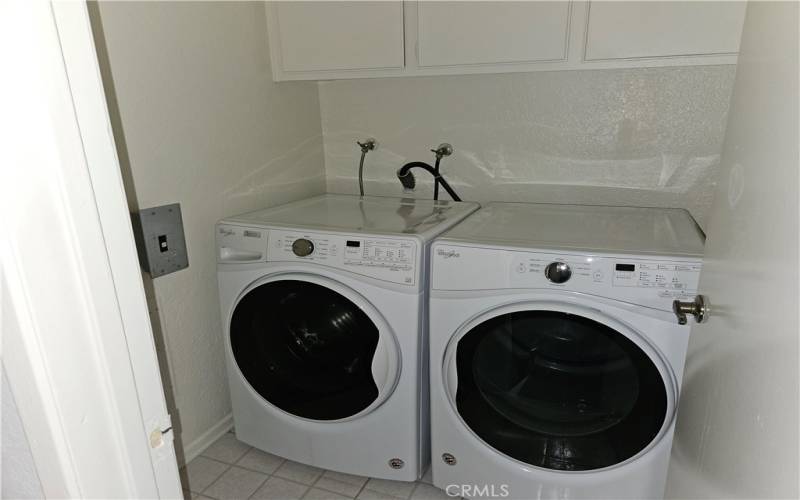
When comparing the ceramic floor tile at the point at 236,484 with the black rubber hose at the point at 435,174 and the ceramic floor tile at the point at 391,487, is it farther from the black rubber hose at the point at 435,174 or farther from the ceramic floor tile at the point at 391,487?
the black rubber hose at the point at 435,174

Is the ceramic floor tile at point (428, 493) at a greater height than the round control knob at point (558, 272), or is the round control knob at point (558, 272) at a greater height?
the round control knob at point (558, 272)

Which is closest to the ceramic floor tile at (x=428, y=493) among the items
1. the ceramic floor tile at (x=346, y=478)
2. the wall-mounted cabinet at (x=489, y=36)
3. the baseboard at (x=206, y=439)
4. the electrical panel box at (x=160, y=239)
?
the ceramic floor tile at (x=346, y=478)

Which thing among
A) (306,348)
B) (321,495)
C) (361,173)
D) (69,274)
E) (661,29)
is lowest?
(321,495)

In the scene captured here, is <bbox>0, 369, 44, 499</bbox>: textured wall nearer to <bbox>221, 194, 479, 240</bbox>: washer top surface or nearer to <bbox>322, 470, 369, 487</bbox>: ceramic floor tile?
<bbox>221, 194, 479, 240</bbox>: washer top surface

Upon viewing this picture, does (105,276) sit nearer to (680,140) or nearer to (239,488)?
(239,488)

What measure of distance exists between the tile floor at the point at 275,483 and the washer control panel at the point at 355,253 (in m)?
0.73

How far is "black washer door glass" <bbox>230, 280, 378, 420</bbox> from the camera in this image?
1.49 meters

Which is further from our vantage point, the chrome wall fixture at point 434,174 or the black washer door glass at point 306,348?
the chrome wall fixture at point 434,174

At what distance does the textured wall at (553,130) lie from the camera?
1723 millimetres

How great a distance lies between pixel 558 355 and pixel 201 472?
127cm

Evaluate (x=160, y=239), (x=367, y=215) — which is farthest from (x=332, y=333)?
(x=160, y=239)

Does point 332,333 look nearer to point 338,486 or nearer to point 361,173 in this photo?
point 338,486

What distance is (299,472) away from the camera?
1692 mm

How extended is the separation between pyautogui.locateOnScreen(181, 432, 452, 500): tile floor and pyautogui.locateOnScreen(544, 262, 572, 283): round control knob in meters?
0.83
